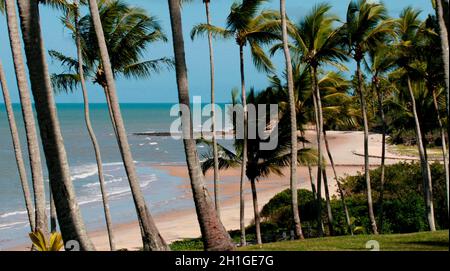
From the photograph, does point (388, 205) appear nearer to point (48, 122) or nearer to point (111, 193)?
point (48, 122)

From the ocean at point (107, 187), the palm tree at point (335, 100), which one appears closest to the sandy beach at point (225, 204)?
the ocean at point (107, 187)

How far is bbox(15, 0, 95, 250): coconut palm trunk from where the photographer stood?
8.66m

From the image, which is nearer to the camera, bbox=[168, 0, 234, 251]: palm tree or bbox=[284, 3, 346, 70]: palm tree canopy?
bbox=[168, 0, 234, 251]: palm tree

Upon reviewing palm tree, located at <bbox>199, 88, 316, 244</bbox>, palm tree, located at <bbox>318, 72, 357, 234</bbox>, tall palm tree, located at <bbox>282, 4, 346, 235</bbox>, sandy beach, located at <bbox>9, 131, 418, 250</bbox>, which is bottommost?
sandy beach, located at <bbox>9, 131, 418, 250</bbox>

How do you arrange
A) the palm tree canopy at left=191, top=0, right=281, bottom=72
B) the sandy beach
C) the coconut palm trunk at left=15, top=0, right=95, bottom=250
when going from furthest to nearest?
the sandy beach < the palm tree canopy at left=191, top=0, right=281, bottom=72 < the coconut palm trunk at left=15, top=0, right=95, bottom=250

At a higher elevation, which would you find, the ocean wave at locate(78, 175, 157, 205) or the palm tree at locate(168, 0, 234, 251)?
the palm tree at locate(168, 0, 234, 251)

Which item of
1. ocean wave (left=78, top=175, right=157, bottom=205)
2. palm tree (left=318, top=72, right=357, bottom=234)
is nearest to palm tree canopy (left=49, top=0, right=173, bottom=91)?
palm tree (left=318, top=72, right=357, bottom=234)

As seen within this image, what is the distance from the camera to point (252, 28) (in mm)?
18562

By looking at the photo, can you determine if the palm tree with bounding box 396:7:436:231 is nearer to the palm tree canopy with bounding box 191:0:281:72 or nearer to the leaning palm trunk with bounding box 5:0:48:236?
the palm tree canopy with bounding box 191:0:281:72

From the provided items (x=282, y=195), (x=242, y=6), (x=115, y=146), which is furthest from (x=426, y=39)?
(x=115, y=146)

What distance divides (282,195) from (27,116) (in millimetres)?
16649

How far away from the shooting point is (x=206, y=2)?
18797mm

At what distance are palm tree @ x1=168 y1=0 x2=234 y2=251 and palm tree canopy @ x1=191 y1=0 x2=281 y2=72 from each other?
657 cm

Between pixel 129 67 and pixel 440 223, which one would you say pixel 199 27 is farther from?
pixel 440 223
